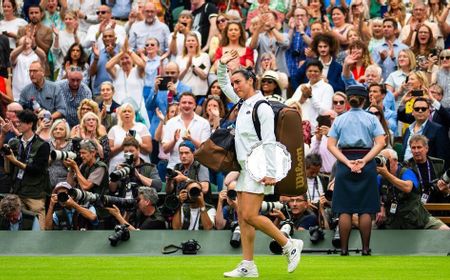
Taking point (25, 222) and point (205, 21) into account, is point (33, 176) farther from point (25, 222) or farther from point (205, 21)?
point (205, 21)

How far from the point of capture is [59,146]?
1950 cm

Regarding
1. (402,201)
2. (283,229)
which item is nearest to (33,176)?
(283,229)

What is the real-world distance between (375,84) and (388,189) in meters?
3.14

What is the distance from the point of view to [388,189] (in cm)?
1734

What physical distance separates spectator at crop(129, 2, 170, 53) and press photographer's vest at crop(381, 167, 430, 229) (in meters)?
7.52

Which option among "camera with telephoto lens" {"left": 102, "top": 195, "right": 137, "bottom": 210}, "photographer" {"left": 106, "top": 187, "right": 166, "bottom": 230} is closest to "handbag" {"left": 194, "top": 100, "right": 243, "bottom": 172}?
"camera with telephoto lens" {"left": 102, "top": 195, "right": 137, "bottom": 210}

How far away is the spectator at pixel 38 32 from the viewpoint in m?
23.3

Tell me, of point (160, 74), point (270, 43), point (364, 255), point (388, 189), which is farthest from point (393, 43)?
point (364, 255)

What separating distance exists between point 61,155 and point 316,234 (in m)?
3.62

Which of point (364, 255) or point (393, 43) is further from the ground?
point (393, 43)

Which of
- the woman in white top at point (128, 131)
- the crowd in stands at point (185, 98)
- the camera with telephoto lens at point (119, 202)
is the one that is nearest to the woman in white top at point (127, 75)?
the crowd in stands at point (185, 98)

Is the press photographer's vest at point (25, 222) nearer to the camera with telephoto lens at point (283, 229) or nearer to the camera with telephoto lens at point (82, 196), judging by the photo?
the camera with telephoto lens at point (82, 196)

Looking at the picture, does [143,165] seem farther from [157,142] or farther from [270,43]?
[270,43]

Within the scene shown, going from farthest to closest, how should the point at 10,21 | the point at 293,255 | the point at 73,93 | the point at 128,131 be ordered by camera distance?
1. the point at 10,21
2. the point at 73,93
3. the point at 128,131
4. the point at 293,255
